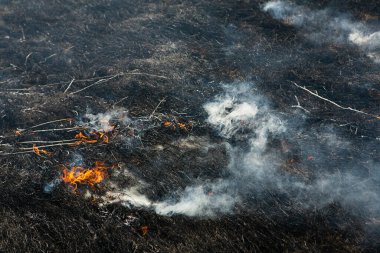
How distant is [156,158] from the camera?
5.83 meters

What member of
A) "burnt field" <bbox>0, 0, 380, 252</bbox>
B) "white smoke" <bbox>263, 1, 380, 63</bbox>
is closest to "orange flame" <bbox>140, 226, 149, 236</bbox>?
"burnt field" <bbox>0, 0, 380, 252</bbox>

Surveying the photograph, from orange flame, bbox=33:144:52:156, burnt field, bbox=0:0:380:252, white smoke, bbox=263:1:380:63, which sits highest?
white smoke, bbox=263:1:380:63

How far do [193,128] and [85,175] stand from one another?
1.91 meters

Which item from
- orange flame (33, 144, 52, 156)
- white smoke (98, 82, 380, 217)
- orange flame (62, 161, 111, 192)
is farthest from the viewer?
orange flame (33, 144, 52, 156)

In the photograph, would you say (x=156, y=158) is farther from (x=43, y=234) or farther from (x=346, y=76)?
(x=346, y=76)

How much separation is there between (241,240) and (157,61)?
14.5 feet

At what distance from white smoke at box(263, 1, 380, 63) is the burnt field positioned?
0.04 m

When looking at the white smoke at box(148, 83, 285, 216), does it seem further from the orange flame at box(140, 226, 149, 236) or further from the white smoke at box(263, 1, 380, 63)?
the white smoke at box(263, 1, 380, 63)

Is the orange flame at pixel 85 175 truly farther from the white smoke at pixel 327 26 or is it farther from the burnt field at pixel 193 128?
the white smoke at pixel 327 26

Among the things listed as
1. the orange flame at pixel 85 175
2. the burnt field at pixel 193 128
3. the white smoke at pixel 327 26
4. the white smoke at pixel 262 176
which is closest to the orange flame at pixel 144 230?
the burnt field at pixel 193 128

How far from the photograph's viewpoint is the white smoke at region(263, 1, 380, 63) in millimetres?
7980

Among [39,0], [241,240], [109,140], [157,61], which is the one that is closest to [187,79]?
[157,61]

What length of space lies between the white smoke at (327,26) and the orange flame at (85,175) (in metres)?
5.48

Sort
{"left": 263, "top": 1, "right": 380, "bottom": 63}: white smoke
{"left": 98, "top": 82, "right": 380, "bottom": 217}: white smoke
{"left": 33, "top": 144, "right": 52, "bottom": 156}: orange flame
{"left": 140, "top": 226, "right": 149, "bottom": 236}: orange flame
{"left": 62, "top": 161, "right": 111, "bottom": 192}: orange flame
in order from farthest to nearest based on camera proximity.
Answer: {"left": 263, "top": 1, "right": 380, "bottom": 63}: white smoke, {"left": 33, "top": 144, "right": 52, "bottom": 156}: orange flame, {"left": 62, "top": 161, "right": 111, "bottom": 192}: orange flame, {"left": 98, "top": 82, "right": 380, "bottom": 217}: white smoke, {"left": 140, "top": 226, "right": 149, "bottom": 236}: orange flame
